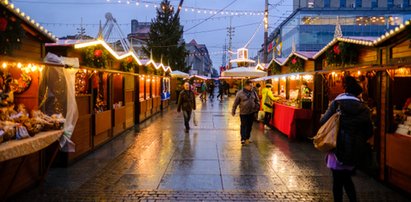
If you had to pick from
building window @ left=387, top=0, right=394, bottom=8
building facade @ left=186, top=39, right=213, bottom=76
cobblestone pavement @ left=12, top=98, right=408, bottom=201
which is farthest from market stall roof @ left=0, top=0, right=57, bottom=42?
building window @ left=387, top=0, right=394, bottom=8

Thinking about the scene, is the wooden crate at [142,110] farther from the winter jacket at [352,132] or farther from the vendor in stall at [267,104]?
the winter jacket at [352,132]

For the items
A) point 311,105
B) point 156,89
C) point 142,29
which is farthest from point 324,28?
point 311,105

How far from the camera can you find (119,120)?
41.4 feet

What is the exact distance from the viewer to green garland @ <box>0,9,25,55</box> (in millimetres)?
5434

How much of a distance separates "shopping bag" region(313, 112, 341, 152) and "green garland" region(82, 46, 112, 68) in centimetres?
637

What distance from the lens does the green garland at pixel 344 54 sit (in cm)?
916

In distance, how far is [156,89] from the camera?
22594 millimetres

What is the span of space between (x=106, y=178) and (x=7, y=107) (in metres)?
2.13

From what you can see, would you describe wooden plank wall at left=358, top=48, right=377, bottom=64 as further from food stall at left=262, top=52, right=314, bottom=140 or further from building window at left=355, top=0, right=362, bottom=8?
building window at left=355, top=0, right=362, bottom=8

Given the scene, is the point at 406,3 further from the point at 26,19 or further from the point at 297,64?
the point at 26,19

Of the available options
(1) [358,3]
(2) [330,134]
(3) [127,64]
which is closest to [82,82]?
(3) [127,64]

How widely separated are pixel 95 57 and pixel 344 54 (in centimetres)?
630

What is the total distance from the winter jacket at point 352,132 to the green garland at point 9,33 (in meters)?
4.78

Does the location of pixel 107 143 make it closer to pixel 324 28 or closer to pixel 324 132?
pixel 324 132
